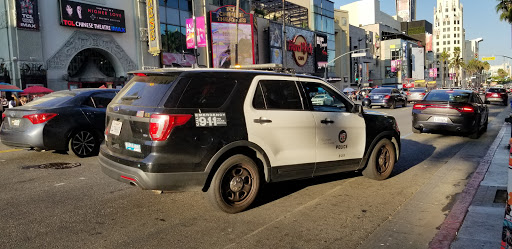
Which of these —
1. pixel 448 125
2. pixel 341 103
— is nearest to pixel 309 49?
pixel 448 125

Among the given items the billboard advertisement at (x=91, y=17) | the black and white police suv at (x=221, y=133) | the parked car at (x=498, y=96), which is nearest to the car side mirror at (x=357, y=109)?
the black and white police suv at (x=221, y=133)

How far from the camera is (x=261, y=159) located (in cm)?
483

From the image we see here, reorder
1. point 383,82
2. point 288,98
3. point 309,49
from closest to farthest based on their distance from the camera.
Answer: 1. point 288,98
2. point 309,49
3. point 383,82

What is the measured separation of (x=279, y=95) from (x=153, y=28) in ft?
90.6

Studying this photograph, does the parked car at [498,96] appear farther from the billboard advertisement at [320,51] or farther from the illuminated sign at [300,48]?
the billboard advertisement at [320,51]

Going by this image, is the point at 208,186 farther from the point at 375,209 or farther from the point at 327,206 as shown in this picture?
the point at 375,209

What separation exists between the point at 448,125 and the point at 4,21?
2626 cm

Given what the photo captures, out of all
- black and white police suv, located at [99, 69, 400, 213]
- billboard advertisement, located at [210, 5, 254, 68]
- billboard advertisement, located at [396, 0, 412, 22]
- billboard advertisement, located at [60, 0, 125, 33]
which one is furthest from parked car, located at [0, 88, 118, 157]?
billboard advertisement, located at [396, 0, 412, 22]

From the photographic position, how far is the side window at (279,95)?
4.92 metres

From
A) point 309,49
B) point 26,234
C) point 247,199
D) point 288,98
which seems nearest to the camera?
Result: point 26,234

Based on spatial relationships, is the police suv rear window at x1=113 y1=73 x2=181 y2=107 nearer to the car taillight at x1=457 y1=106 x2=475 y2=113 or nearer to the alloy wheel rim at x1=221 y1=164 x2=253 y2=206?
the alloy wheel rim at x1=221 y1=164 x2=253 y2=206

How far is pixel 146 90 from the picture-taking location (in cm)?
465

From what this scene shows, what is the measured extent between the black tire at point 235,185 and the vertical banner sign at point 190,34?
30753mm

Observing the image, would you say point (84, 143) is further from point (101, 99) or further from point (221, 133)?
point (221, 133)
